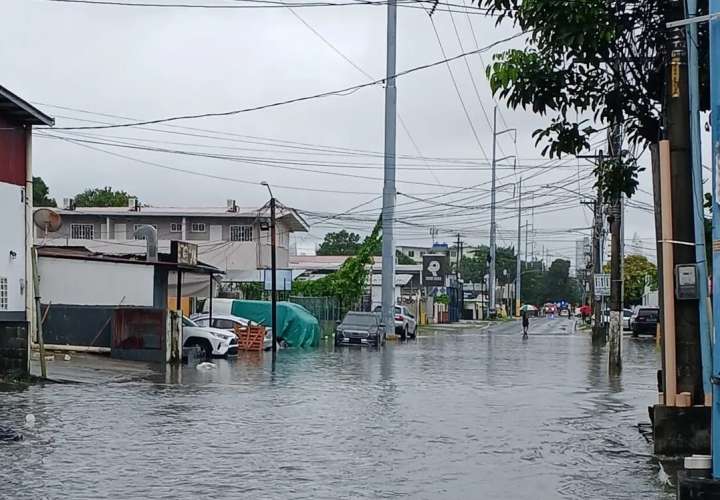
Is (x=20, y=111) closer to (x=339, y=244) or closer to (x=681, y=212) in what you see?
(x=681, y=212)

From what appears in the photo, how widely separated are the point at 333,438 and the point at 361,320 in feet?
107

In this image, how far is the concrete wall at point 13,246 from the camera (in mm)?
27781

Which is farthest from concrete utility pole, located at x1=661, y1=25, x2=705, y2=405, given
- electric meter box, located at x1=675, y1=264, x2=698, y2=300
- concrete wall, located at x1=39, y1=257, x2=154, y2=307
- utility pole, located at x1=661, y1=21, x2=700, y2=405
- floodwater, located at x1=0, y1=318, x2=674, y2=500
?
concrete wall, located at x1=39, y1=257, x2=154, y2=307

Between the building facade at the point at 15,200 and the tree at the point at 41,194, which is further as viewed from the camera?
the tree at the point at 41,194

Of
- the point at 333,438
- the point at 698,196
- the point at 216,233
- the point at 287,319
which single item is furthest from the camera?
the point at 216,233

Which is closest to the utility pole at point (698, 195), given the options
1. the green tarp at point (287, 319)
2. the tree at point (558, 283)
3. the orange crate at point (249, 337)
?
the orange crate at point (249, 337)

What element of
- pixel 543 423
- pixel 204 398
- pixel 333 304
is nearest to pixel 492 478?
pixel 543 423

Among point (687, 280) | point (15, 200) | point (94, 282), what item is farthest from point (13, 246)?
point (687, 280)

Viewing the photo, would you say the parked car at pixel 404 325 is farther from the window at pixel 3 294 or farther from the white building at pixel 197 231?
the window at pixel 3 294

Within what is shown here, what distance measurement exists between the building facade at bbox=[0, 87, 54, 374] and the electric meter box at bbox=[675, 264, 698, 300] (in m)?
18.9

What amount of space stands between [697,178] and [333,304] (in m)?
46.3

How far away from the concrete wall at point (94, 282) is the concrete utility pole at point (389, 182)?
18.6m

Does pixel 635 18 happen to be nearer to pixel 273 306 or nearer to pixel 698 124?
pixel 698 124

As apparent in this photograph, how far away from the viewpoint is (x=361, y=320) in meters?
48.1
